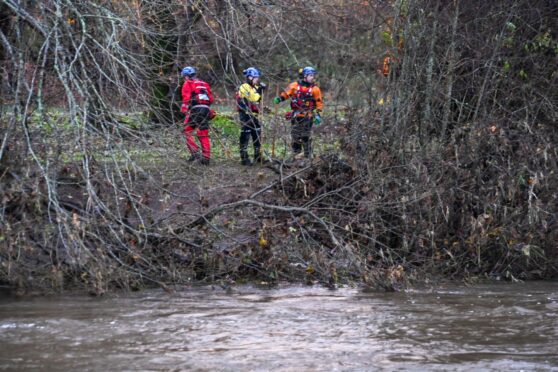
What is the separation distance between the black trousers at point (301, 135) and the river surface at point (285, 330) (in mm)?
2253

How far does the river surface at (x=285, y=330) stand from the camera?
8.60 metres

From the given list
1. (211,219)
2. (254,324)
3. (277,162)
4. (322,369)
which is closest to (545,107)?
(277,162)

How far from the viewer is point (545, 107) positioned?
13.5 metres

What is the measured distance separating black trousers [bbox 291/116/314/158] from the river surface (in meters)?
2.25

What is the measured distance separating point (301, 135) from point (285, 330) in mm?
4178

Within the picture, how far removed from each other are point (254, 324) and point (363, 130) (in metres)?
4.07

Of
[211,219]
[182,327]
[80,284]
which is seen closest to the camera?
[182,327]

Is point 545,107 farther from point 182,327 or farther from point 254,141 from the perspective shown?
point 182,327

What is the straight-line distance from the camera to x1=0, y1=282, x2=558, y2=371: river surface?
339 inches

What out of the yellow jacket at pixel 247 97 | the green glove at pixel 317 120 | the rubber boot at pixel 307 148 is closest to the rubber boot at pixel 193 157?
the yellow jacket at pixel 247 97

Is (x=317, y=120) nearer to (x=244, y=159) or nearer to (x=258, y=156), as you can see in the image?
(x=258, y=156)

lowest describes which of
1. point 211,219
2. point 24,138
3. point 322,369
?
point 322,369

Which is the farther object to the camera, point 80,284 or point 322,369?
point 80,284

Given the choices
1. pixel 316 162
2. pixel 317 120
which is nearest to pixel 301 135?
Result: pixel 317 120
